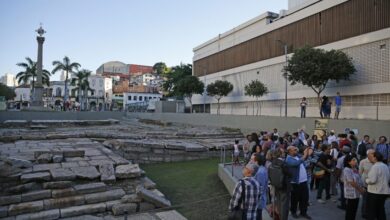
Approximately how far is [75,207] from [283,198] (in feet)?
16.8

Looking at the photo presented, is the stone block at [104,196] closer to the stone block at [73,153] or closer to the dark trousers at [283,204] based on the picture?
the stone block at [73,153]

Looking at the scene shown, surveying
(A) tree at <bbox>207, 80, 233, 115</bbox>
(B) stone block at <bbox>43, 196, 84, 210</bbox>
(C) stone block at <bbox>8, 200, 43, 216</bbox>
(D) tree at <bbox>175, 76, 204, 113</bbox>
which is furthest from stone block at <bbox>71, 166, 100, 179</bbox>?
(D) tree at <bbox>175, 76, 204, 113</bbox>

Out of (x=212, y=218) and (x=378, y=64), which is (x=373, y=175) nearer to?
(x=212, y=218)

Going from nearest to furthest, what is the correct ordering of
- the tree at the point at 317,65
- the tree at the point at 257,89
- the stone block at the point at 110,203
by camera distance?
1. the stone block at the point at 110,203
2. the tree at the point at 317,65
3. the tree at the point at 257,89

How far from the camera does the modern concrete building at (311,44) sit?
2517 centimetres

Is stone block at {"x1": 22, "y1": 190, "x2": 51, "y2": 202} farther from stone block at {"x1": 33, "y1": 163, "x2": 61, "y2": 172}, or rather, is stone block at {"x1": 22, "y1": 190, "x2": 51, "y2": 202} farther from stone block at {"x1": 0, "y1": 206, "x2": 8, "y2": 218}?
stone block at {"x1": 33, "y1": 163, "x2": 61, "y2": 172}

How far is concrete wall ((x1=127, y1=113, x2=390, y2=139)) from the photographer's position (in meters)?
16.7

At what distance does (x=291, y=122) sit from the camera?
2234cm

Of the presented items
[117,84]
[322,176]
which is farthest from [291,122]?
[117,84]

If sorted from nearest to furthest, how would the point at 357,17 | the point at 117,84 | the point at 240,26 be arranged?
the point at 357,17
the point at 240,26
the point at 117,84

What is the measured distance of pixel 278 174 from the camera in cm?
642

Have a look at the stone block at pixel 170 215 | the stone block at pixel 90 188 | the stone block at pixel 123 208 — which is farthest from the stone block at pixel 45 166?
the stone block at pixel 170 215

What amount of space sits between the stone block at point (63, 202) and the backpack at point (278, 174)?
496cm

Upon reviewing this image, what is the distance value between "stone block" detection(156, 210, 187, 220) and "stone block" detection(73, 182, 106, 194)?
6.54 ft
